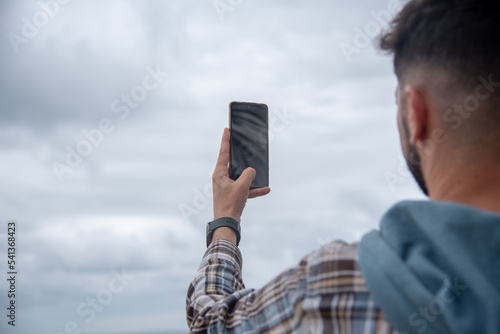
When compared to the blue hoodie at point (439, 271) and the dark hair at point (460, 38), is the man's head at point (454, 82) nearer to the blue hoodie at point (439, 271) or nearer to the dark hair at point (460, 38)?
the dark hair at point (460, 38)

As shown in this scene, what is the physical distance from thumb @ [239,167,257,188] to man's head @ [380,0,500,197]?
1338 mm

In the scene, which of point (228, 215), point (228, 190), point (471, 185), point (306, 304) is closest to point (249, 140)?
point (228, 190)

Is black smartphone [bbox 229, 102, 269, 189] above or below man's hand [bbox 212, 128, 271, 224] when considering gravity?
above

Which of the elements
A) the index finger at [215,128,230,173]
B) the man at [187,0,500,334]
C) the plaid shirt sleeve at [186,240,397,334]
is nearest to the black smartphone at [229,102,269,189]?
the index finger at [215,128,230,173]

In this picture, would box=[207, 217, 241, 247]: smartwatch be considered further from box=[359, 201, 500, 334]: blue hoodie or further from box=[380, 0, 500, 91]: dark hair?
box=[380, 0, 500, 91]: dark hair

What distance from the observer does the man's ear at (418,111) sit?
2.32m

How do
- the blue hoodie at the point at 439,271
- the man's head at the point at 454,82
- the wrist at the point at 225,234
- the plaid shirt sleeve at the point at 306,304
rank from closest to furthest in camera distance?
the blue hoodie at the point at 439,271
the plaid shirt sleeve at the point at 306,304
the man's head at the point at 454,82
the wrist at the point at 225,234

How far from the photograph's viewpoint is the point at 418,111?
232 cm

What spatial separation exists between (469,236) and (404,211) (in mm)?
269

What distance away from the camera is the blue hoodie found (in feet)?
5.81

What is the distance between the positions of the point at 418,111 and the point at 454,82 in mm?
191

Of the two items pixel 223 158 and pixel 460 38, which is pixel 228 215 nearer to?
pixel 223 158

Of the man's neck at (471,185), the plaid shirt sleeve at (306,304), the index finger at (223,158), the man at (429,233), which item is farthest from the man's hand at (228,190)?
the man's neck at (471,185)

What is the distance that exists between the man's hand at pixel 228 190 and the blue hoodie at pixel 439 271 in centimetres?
155
